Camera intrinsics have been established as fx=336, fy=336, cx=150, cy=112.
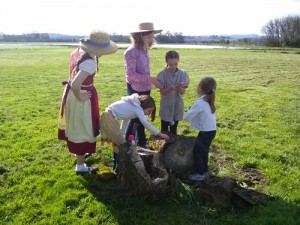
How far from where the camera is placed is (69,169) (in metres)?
5.59

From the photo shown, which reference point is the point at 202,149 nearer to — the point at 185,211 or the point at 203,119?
the point at 203,119

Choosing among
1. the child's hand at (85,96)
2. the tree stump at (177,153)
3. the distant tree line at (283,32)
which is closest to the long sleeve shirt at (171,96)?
the tree stump at (177,153)

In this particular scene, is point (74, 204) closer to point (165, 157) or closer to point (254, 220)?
point (165, 157)

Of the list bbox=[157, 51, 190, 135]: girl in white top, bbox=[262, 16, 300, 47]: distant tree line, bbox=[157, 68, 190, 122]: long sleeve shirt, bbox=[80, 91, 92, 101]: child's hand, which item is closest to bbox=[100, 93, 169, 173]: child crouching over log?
bbox=[80, 91, 92, 101]: child's hand

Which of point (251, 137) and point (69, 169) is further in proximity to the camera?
point (251, 137)

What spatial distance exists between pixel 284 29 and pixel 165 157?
346ft

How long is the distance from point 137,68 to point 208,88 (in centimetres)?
139

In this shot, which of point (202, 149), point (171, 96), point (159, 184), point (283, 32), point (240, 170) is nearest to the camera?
point (159, 184)

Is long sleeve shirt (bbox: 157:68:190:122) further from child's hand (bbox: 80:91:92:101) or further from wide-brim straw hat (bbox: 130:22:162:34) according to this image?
child's hand (bbox: 80:91:92:101)

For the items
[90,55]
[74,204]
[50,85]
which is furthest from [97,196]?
[50,85]

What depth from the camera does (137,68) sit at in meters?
5.74

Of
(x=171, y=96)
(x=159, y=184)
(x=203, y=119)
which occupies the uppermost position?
(x=171, y=96)

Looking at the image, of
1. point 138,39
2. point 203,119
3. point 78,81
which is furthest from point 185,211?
point 138,39

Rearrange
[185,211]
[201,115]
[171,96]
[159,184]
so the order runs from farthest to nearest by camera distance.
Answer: [171,96]
[201,115]
[159,184]
[185,211]
